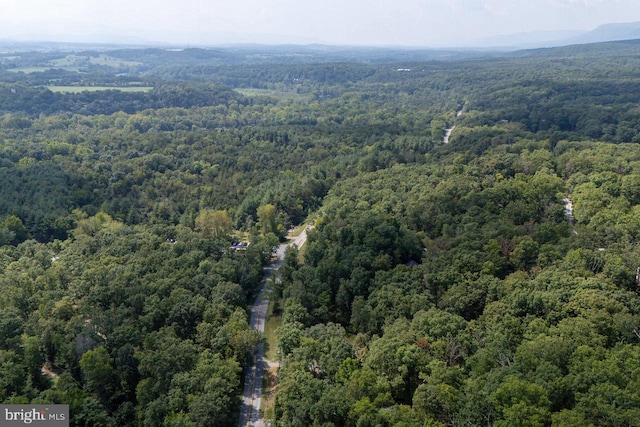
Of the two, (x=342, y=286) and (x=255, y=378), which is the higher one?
(x=342, y=286)

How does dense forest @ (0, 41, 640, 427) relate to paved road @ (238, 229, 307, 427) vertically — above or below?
above

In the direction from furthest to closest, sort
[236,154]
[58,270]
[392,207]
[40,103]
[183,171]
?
1. [40,103]
2. [236,154]
3. [183,171]
4. [392,207]
5. [58,270]

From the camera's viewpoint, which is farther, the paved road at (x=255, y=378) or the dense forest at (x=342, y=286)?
the paved road at (x=255, y=378)

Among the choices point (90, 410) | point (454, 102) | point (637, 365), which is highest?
point (454, 102)

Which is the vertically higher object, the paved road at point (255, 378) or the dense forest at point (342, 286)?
the dense forest at point (342, 286)

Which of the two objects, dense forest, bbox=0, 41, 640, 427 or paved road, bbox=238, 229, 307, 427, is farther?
paved road, bbox=238, 229, 307, 427

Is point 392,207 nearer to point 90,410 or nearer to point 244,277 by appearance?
point 244,277

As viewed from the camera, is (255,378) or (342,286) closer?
(255,378)

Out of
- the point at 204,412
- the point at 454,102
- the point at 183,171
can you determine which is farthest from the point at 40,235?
the point at 454,102
